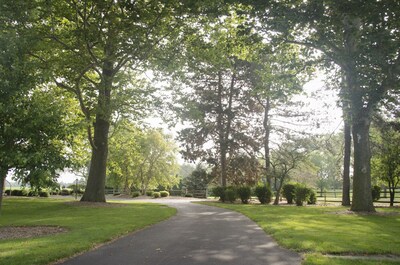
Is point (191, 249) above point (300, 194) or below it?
below

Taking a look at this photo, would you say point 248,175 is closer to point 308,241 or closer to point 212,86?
point 212,86

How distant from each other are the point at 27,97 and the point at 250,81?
28.6 metres

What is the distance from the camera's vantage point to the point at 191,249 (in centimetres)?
884

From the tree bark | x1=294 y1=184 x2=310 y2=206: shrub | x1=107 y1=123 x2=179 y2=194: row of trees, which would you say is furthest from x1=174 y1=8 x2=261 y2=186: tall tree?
x1=107 y1=123 x2=179 y2=194: row of trees

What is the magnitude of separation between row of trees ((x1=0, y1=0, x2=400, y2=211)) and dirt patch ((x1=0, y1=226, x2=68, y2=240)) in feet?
12.3

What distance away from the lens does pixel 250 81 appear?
35.6m

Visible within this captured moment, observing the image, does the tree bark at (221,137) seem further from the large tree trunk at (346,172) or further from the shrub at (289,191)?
the large tree trunk at (346,172)

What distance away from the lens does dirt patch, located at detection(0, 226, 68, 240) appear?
11.1 metres

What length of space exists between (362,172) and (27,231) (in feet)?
54.9

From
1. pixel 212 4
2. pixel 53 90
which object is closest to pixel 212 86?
pixel 53 90

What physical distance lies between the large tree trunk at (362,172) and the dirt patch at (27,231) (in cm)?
1521

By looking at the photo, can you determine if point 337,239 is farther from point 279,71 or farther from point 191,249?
point 279,71

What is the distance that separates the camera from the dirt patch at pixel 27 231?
436 inches

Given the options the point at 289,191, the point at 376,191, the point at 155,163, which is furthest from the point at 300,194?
the point at 155,163
